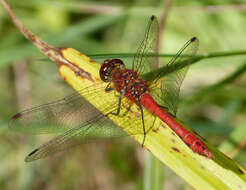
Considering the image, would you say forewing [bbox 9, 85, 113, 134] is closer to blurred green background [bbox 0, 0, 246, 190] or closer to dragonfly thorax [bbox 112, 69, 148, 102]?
dragonfly thorax [bbox 112, 69, 148, 102]

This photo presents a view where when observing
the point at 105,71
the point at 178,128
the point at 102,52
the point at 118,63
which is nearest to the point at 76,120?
the point at 105,71

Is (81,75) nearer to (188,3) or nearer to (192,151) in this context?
(192,151)

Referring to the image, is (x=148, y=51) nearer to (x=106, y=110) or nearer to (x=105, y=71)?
(x=105, y=71)

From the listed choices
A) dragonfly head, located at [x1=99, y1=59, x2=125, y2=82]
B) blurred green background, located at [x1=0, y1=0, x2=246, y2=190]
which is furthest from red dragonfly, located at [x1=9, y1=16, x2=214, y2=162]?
blurred green background, located at [x1=0, y1=0, x2=246, y2=190]

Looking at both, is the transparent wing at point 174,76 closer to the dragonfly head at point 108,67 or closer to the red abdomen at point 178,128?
the red abdomen at point 178,128

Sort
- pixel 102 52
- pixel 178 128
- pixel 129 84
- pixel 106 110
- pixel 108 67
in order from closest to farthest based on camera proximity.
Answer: pixel 178 128, pixel 106 110, pixel 108 67, pixel 129 84, pixel 102 52

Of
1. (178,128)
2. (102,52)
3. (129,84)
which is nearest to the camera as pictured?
(178,128)

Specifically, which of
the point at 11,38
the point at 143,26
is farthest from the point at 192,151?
the point at 11,38
